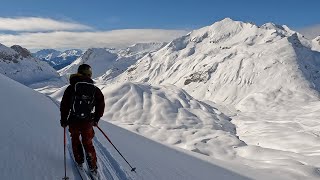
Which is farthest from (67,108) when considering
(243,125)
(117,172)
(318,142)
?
(243,125)

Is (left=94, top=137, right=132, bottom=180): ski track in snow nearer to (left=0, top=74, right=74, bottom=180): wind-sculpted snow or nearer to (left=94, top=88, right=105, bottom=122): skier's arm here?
(left=0, top=74, right=74, bottom=180): wind-sculpted snow

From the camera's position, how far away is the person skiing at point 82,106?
953 cm

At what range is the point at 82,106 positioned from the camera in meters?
9.62

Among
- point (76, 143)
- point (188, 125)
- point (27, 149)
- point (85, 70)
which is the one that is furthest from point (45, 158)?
point (188, 125)

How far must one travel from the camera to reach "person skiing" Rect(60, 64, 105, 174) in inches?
375

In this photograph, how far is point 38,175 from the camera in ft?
29.6

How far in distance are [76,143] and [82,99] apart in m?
1.26

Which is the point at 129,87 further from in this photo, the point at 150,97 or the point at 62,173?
the point at 62,173

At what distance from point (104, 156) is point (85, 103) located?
15.1 feet

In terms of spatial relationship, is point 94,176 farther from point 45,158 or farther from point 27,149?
point 27,149

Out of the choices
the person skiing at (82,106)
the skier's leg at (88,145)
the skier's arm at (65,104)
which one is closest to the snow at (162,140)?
the skier's leg at (88,145)

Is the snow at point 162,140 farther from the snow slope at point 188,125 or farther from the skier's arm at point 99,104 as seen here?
the skier's arm at point 99,104

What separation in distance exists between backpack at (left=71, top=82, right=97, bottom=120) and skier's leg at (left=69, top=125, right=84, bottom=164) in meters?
0.38

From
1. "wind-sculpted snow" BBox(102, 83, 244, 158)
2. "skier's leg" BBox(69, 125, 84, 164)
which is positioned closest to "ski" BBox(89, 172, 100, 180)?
"skier's leg" BBox(69, 125, 84, 164)
